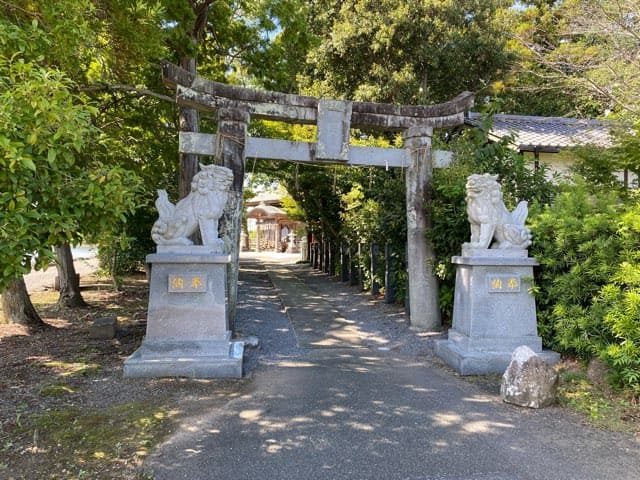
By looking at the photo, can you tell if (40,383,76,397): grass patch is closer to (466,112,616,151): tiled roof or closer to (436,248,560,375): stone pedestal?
(436,248,560,375): stone pedestal

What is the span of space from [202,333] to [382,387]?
81.8 inches

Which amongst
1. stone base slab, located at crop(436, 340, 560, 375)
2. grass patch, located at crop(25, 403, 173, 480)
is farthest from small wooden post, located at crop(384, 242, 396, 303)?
grass patch, located at crop(25, 403, 173, 480)

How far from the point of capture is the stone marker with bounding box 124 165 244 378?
4.69 metres

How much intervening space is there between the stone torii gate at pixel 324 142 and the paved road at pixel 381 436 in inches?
89.5

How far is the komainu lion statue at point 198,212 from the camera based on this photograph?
5.01 m

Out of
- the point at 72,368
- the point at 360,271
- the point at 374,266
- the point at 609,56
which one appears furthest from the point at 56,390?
the point at 609,56

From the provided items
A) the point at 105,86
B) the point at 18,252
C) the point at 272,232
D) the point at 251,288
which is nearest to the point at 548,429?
the point at 18,252

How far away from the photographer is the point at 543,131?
1393cm

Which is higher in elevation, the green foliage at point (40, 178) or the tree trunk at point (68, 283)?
the green foliage at point (40, 178)

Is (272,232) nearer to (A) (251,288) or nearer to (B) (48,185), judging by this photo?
(A) (251,288)

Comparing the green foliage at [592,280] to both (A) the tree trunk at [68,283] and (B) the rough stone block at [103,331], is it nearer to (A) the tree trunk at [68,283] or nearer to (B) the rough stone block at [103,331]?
(B) the rough stone block at [103,331]

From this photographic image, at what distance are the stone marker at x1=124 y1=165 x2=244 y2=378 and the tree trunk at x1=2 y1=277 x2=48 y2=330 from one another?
3350 millimetres

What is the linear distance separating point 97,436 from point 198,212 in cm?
258

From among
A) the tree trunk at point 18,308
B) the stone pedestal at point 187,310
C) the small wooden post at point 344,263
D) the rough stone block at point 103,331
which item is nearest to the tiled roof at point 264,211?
the small wooden post at point 344,263
